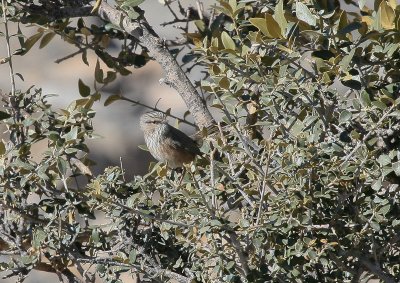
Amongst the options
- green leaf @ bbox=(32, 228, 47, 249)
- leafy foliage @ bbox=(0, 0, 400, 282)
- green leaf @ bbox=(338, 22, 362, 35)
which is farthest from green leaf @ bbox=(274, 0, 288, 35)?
green leaf @ bbox=(32, 228, 47, 249)

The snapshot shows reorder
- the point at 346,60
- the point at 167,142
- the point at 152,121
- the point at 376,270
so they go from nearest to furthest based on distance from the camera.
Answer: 1. the point at 346,60
2. the point at 376,270
3. the point at 167,142
4. the point at 152,121

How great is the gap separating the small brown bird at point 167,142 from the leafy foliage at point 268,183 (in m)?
2.11

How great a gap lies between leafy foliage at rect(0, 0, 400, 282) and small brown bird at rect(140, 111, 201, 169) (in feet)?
6.92

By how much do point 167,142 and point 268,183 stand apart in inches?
113

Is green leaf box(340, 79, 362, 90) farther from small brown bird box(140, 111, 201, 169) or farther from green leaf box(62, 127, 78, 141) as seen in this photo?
small brown bird box(140, 111, 201, 169)

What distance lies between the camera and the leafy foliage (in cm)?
182

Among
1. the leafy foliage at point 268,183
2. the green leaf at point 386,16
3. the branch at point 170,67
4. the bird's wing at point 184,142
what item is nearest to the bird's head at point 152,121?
the bird's wing at point 184,142

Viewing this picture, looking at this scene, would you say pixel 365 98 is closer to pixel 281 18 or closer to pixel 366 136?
pixel 366 136

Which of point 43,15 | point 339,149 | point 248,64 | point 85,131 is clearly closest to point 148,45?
point 43,15

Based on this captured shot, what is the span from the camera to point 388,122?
1873 mm

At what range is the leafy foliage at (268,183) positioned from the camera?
1.82 meters

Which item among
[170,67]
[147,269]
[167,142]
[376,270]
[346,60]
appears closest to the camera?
[346,60]

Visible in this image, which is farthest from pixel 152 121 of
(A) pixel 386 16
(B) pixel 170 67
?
(A) pixel 386 16

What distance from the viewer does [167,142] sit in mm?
4707
